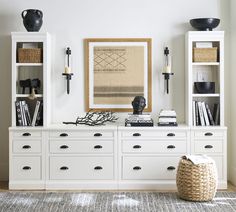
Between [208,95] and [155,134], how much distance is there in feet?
2.48

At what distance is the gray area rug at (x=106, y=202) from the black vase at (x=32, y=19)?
1.84m

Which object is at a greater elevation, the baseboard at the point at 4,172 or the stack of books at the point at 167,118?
the stack of books at the point at 167,118

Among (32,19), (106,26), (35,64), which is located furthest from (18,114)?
(106,26)

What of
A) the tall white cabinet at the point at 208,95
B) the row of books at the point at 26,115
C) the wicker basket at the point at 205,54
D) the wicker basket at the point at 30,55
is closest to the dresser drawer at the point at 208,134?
the tall white cabinet at the point at 208,95

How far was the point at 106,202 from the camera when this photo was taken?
479cm

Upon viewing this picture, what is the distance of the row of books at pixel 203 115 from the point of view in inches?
217

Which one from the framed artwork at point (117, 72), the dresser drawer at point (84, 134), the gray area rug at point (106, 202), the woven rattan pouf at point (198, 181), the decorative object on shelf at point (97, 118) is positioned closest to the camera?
the gray area rug at point (106, 202)

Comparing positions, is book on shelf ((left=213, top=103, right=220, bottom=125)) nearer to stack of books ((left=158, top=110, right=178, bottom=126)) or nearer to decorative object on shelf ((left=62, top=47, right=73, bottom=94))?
stack of books ((left=158, top=110, right=178, bottom=126))

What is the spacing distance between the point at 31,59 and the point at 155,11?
1582 mm

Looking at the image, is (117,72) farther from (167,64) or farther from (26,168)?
(26,168)

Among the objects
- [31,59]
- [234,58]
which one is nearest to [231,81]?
[234,58]

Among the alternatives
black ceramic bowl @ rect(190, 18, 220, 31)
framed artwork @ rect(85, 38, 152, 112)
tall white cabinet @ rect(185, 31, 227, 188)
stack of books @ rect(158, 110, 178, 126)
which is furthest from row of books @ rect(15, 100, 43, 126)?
black ceramic bowl @ rect(190, 18, 220, 31)

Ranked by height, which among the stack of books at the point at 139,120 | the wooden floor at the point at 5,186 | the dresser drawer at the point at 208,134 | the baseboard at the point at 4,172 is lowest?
the wooden floor at the point at 5,186

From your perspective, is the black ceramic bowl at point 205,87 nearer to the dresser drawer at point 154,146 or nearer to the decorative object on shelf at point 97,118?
the dresser drawer at point 154,146
